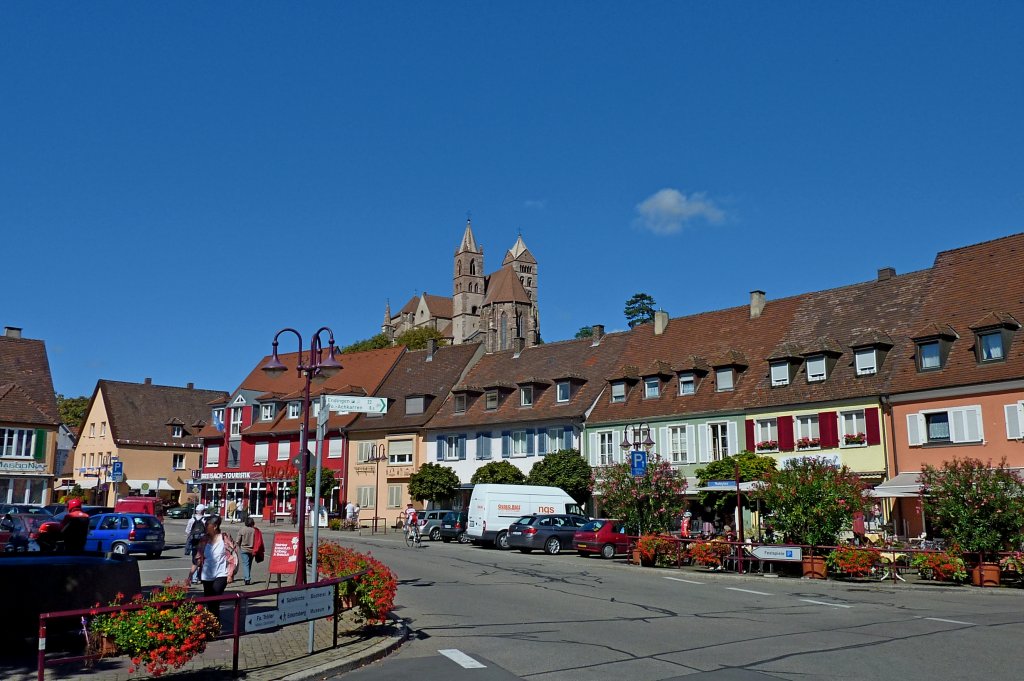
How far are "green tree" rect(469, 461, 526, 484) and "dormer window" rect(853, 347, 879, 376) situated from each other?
18.0 m

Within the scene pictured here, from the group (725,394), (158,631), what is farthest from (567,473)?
(158,631)

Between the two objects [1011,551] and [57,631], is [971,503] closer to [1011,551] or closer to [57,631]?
[1011,551]

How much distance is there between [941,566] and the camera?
75.6 ft

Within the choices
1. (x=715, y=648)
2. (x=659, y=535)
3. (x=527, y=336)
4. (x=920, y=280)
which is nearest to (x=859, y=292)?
(x=920, y=280)

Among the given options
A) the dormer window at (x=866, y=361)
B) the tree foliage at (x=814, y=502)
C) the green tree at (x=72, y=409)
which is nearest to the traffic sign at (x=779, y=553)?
the tree foliage at (x=814, y=502)

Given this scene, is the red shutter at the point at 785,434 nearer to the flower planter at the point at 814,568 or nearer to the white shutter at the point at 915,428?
the white shutter at the point at 915,428

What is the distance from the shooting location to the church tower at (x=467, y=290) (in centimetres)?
16012

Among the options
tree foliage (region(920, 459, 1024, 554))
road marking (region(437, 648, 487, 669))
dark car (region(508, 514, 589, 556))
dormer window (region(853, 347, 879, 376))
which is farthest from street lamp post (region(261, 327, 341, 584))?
dormer window (region(853, 347, 879, 376))

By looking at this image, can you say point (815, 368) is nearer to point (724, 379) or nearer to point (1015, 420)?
point (724, 379)

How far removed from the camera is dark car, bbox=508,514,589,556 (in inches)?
1394

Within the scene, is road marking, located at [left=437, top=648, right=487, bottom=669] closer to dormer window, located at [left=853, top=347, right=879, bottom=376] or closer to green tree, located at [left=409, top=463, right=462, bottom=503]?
dormer window, located at [left=853, top=347, right=879, bottom=376]

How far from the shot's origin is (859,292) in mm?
42562

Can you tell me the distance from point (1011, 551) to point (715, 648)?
14.2 meters


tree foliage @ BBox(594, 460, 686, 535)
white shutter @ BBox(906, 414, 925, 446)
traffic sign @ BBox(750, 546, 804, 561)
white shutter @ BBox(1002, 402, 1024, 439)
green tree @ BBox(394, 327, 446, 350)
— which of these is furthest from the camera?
green tree @ BBox(394, 327, 446, 350)
